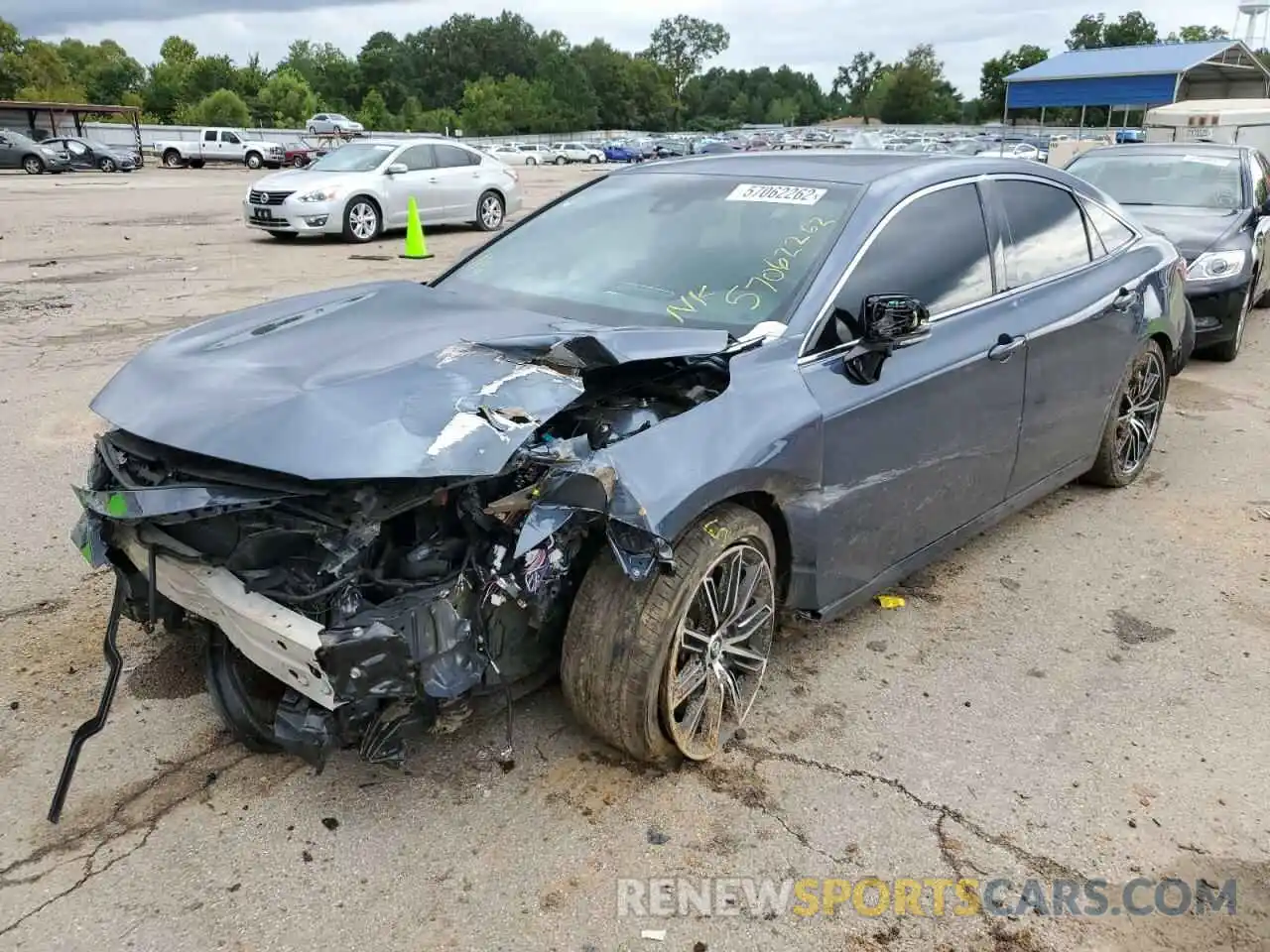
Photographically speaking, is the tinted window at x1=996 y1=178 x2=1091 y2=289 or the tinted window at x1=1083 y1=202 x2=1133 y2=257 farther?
the tinted window at x1=1083 y1=202 x2=1133 y2=257

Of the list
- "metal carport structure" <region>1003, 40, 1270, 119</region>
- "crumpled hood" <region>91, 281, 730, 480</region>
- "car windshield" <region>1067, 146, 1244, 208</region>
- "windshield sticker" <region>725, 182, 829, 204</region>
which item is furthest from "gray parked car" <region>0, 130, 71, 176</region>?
"windshield sticker" <region>725, 182, 829, 204</region>

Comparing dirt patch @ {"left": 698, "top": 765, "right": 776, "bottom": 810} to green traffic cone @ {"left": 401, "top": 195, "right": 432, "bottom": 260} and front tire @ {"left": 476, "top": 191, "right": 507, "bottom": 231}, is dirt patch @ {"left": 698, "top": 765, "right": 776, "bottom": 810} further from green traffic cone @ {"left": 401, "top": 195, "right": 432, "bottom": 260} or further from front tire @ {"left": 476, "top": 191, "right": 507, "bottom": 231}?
front tire @ {"left": 476, "top": 191, "right": 507, "bottom": 231}

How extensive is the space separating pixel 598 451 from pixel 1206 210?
8.23m

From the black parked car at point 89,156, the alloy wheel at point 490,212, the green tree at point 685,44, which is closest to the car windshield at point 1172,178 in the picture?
the alloy wheel at point 490,212

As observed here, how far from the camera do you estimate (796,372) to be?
3090mm

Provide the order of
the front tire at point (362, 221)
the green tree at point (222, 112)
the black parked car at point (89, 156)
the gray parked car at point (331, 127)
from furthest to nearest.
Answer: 1. the green tree at point (222, 112)
2. the gray parked car at point (331, 127)
3. the black parked car at point (89, 156)
4. the front tire at point (362, 221)

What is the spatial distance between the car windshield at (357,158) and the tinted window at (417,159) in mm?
224

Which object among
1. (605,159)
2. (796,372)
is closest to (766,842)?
(796,372)

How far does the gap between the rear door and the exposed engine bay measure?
6.91 feet

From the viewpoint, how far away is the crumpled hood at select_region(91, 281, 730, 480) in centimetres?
244

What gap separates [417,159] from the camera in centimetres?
1575

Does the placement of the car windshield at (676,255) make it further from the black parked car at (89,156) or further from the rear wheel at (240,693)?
the black parked car at (89,156)

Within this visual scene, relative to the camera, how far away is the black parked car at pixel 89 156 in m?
35.9

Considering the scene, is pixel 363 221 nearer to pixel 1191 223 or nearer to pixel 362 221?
A: pixel 362 221
